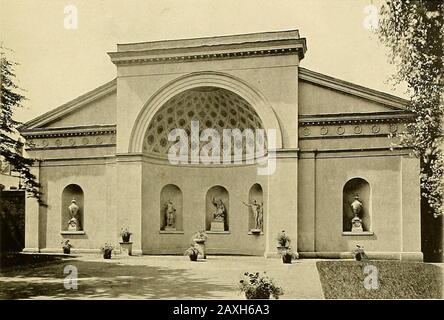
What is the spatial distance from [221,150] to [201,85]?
2.99 metres

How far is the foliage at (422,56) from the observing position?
11562 mm

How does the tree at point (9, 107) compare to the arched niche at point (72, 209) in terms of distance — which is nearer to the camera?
the tree at point (9, 107)

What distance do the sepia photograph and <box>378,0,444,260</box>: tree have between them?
0.14 feet

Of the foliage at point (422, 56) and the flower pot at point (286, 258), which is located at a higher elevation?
the foliage at point (422, 56)

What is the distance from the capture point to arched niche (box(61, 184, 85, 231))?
19.4m

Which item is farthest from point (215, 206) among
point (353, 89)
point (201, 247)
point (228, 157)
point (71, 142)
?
point (353, 89)

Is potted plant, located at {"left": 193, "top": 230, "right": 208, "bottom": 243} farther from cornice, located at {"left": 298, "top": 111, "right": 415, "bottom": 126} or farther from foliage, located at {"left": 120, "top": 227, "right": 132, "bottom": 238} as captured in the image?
cornice, located at {"left": 298, "top": 111, "right": 415, "bottom": 126}

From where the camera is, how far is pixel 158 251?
1911 centimetres

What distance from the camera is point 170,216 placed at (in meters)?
19.7

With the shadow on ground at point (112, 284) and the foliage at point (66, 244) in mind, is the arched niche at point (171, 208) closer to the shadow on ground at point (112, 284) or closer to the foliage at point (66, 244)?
the foliage at point (66, 244)

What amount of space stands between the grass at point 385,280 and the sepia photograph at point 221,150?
0.07m

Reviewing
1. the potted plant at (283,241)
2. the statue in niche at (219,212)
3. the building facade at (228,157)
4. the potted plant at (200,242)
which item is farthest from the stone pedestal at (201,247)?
the potted plant at (283,241)
